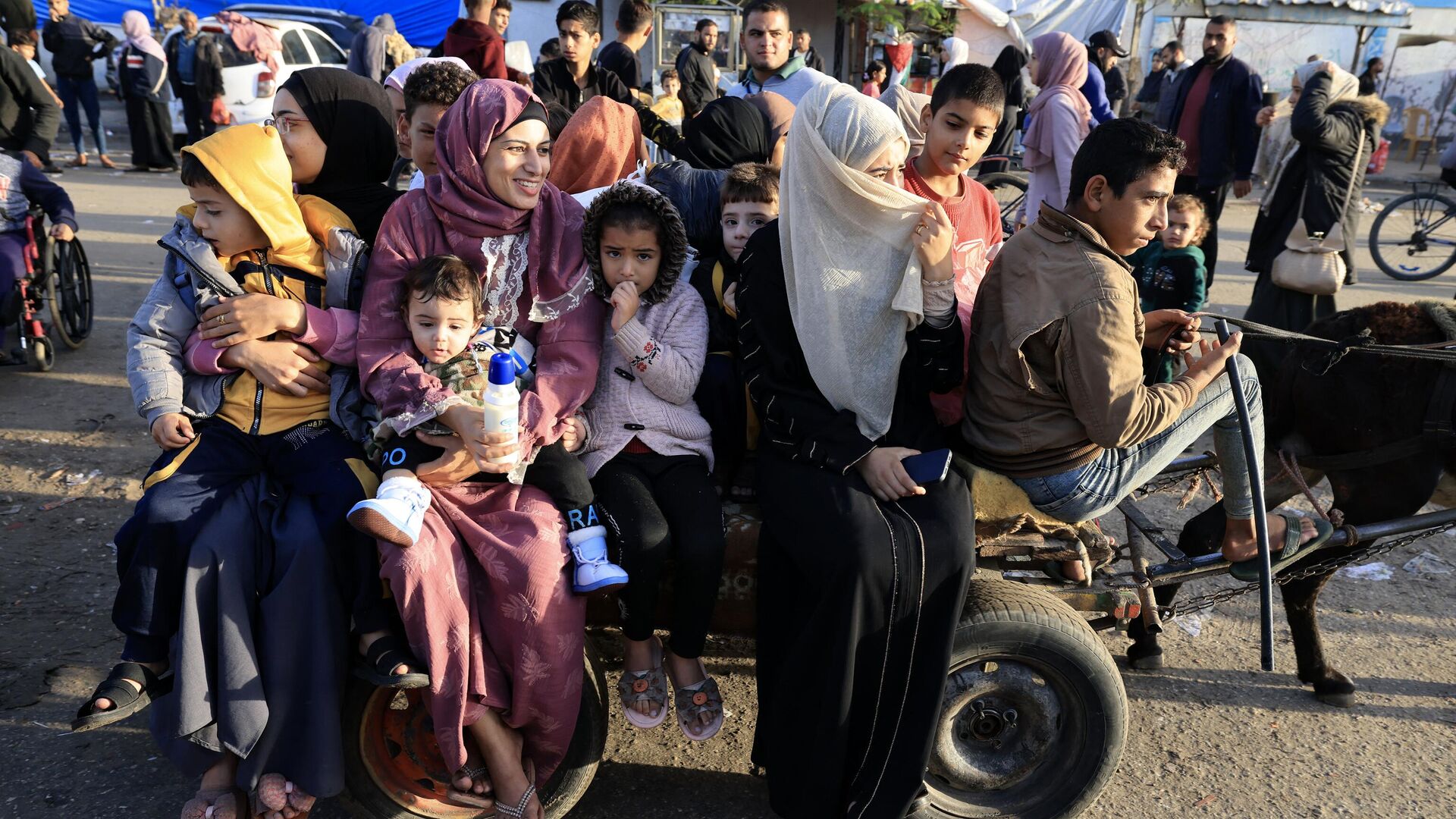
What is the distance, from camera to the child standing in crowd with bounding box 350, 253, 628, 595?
237 centimetres

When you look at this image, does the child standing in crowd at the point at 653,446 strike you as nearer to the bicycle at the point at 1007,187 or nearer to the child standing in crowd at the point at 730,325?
the child standing in crowd at the point at 730,325

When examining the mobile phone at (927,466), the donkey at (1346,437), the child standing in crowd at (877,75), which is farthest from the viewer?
the child standing in crowd at (877,75)

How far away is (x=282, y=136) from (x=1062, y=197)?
438 cm

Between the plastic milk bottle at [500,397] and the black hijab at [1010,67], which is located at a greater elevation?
the black hijab at [1010,67]

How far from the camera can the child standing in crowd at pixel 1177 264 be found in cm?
424

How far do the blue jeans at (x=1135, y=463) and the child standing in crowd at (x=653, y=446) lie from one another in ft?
3.06

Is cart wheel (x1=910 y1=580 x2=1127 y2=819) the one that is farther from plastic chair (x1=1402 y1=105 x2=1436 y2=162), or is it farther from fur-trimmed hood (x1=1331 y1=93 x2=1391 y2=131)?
plastic chair (x1=1402 y1=105 x2=1436 y2=162)

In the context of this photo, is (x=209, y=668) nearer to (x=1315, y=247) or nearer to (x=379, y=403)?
(x=379, y=403)

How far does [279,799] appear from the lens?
2.32m

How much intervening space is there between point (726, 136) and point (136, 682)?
2.75m

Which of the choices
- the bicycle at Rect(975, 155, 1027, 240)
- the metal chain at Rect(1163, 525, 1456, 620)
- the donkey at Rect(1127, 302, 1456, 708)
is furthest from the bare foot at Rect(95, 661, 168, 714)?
the bicycle at Rect(975, 155, 1027, 240)

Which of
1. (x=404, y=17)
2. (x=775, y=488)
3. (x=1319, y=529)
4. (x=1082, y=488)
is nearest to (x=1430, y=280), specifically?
(x=1319, y=529)

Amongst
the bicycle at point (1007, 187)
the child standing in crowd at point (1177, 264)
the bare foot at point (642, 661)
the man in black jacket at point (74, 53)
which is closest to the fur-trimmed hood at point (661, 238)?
the bare foot at point (642, 661)

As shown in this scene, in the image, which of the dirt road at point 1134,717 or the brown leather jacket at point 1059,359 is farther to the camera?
the dirt road at point 1134,717
